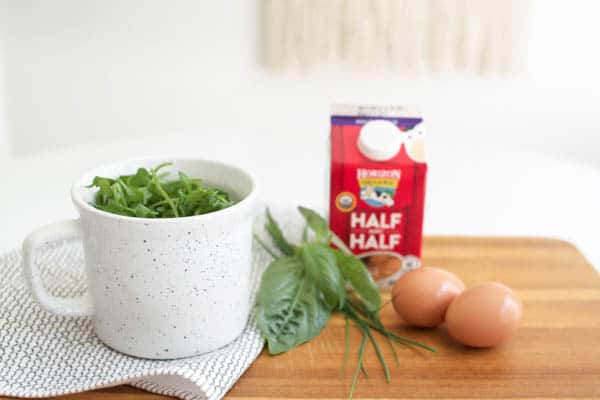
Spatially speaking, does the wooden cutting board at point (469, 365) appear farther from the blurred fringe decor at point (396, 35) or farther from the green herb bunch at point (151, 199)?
the blurred fringe decor at point (396, 35)

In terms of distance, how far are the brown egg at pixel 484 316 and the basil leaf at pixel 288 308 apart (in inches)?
6.7

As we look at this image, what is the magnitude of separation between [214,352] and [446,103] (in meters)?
2.19

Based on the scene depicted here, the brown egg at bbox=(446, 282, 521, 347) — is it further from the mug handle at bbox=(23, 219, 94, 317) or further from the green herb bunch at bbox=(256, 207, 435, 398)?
the mug handle at bbox=(23, 219, 94, 317)

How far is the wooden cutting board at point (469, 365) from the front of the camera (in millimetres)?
892

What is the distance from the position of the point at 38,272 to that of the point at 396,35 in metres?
2.11

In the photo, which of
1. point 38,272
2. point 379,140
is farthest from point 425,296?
point 38,272

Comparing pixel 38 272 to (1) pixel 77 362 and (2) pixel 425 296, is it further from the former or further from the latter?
(2) pixel 425 296

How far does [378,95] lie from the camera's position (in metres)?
2.96

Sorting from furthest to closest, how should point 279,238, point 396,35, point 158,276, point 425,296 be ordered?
point 396,35, point 279,238, point 425,296, point 158,276

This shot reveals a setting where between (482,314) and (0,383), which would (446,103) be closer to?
(482,314)

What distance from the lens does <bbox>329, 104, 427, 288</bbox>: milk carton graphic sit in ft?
3.55

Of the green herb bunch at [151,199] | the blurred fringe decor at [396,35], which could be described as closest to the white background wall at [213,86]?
the blurred fringe decor at [396,35]

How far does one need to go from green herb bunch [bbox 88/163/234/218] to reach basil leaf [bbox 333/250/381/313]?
0.65ft

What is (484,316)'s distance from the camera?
947 mm
